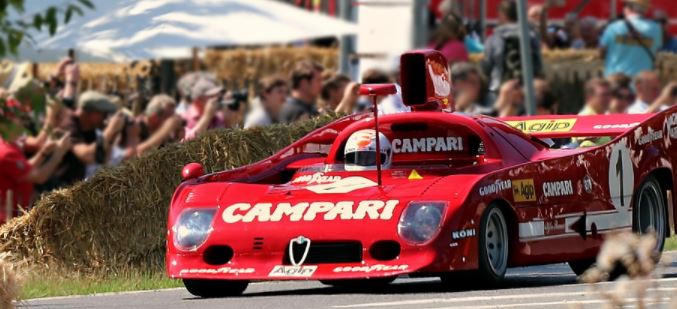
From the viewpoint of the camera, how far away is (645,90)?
21.5 meters

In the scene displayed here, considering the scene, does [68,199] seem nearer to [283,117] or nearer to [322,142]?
[322,142]

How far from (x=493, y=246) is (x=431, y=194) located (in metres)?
0.57

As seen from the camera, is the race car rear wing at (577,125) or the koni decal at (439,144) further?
the race car rear wing at (577,125)

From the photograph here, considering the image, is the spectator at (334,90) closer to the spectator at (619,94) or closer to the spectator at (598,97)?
the spectator at (598,97)

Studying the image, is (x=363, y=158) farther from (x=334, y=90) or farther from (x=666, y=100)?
(x=666, y=100)

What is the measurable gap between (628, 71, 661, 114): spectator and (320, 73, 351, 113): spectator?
425 centimetres

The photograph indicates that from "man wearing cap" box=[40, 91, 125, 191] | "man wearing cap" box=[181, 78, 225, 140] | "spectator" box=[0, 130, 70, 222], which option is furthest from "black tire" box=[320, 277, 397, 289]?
"man wearing cap" box=[181, 78, 225, 140]

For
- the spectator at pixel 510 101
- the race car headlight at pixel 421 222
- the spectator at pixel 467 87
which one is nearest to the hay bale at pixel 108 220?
the race car headlight at pixel 421 222

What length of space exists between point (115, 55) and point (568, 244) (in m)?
10.9

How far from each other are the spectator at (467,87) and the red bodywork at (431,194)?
593 cm

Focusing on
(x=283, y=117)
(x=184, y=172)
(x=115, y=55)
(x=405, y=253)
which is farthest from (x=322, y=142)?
(x=115, y=55)

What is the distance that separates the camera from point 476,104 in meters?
20.0

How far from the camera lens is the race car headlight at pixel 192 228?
39.1 ft

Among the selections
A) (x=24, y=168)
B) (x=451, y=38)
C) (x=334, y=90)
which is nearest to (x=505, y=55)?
(x=451, y=38)
